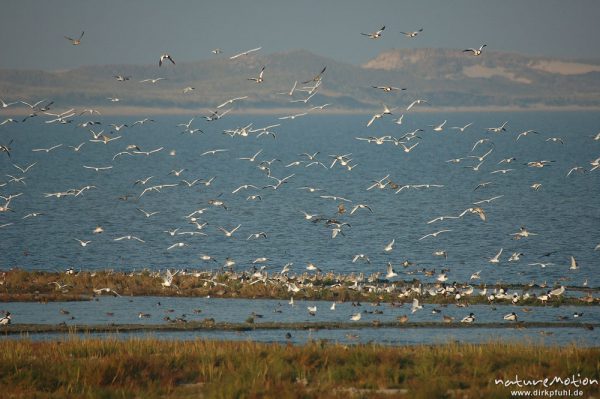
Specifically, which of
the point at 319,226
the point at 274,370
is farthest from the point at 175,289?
the point at 319,226

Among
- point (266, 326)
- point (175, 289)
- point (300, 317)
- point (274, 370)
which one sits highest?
point (175, 289)

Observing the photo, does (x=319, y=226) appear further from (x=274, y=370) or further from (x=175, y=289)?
(x=274, y=370)

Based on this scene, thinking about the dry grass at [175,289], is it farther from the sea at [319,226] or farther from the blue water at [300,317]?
the sea at [319,226]

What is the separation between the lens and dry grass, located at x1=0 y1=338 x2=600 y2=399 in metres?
29.2

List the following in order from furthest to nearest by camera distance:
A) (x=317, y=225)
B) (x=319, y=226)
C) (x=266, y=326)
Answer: (x=317, y=225)
(x=319, y=226)
(x=266, y=326)

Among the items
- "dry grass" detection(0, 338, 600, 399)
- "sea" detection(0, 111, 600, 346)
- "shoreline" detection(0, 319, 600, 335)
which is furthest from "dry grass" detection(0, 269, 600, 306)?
"dry grass" detection(0, 338, 600, 399)

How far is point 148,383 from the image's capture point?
30.4m

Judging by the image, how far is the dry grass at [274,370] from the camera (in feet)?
95.8

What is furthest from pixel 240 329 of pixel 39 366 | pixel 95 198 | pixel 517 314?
pixel 95 198

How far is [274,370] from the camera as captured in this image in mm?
31438

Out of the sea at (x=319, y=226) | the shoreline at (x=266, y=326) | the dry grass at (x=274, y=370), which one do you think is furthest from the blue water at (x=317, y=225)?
the dry grass at (x=274, y=370)

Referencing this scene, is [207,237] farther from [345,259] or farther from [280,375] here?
[280,375]

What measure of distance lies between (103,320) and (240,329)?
6641mm

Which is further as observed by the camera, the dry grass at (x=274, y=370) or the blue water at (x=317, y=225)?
the blue water at (x=317, y=225)
